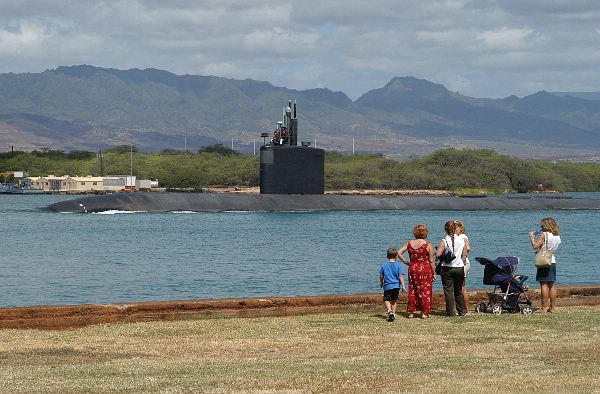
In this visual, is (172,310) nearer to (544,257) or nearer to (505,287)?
(505,287)

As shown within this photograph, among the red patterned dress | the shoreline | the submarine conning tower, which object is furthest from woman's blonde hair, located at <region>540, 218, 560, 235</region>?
the submarine conning tower

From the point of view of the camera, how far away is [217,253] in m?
45.4

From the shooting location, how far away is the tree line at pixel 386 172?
16388 cm

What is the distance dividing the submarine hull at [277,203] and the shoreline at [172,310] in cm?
4703

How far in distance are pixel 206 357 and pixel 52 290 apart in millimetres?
18323

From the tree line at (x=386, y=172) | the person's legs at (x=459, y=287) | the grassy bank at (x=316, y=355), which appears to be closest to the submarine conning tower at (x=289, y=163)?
the person's legs at (x=459, y=287)

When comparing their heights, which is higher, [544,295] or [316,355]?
[544,295]

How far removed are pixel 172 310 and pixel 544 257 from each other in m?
6.57

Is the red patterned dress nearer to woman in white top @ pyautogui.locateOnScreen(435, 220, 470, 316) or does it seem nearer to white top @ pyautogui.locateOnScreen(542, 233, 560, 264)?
woman in white top @ pyautogui.locateOnScreen(435, 220, 470, 316)

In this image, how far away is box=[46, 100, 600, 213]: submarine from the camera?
65.6 m

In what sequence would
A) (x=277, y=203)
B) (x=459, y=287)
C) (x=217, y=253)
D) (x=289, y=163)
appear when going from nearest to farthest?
1. (x=459, y=287)
2. (x=217, y=253)
3. (x=289, y=163)
4. (x=277, y=203)

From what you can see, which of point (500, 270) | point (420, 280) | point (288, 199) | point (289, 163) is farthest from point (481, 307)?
point (288, 199)

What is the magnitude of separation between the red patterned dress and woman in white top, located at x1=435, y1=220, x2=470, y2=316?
33 cm

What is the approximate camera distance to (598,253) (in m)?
49.8
